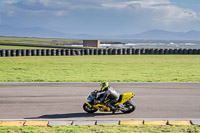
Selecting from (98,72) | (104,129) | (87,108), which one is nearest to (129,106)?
(87,108)

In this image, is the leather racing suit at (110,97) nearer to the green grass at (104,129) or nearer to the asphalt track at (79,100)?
the asphalt track at (79,100)

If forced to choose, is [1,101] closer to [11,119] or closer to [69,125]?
[11,119]

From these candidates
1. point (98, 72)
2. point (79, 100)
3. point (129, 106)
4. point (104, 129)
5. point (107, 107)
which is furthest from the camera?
point (98, 72)

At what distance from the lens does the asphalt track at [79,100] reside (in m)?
9.95

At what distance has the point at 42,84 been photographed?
1612 centimetres

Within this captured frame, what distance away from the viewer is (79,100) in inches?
477

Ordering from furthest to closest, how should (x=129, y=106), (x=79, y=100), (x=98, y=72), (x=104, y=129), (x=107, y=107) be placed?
(x=98, y=72) < (x=79, y=100) < (x=129, y=106) < (x=107, y=107) < (x=104, y=129)

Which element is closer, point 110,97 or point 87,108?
point 110,97

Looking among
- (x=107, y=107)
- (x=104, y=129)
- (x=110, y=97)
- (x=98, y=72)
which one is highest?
(x=110, y=97)

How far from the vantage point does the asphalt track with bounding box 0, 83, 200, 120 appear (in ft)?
32.7

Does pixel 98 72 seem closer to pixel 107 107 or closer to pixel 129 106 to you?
pixel 129 106

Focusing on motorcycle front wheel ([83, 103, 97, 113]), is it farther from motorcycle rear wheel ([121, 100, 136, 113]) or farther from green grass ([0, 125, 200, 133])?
green grass ([0, 125, 200, 133])

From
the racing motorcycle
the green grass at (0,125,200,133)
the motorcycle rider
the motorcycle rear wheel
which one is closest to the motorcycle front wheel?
the racing motorcycle

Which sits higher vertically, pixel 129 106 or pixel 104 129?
pixel 129 106
